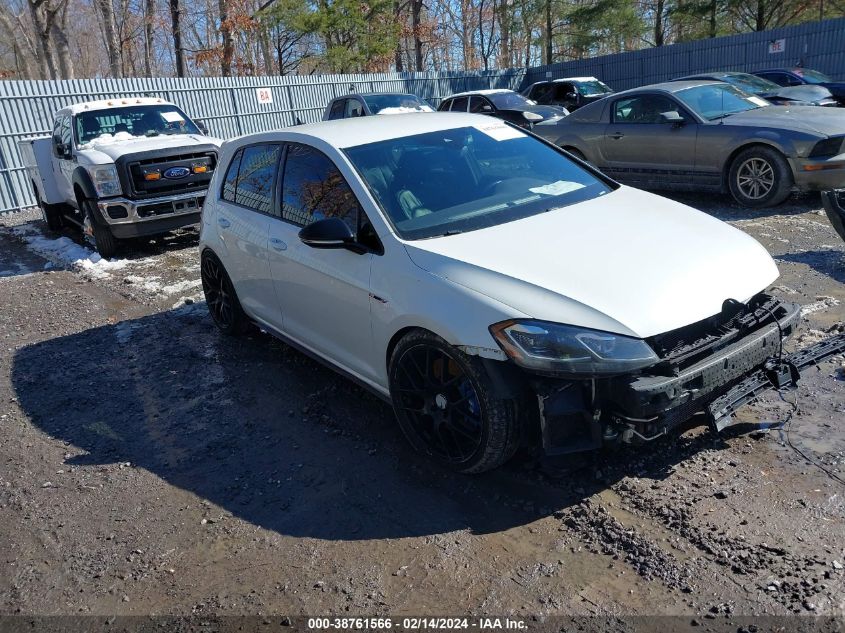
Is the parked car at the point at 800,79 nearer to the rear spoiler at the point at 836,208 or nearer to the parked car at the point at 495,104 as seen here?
the parked car at the point at 495,104

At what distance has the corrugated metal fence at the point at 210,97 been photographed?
1452cm

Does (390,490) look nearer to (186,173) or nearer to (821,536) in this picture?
(821,536)

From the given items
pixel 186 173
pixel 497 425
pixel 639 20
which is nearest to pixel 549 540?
pixel 497 425

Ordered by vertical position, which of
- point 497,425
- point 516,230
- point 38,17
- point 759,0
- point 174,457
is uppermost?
point 38,17

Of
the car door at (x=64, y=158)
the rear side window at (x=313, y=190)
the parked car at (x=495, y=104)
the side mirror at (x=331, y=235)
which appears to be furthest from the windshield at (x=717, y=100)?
the car door at (x=64, y=158)

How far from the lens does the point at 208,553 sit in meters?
3.20

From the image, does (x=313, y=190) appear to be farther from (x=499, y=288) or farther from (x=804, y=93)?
(x=804, y=93)

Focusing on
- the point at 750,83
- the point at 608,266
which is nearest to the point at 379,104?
the point at 750,83

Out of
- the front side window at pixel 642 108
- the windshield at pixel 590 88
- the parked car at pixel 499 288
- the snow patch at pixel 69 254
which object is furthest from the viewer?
the windshield at pixel 590 88

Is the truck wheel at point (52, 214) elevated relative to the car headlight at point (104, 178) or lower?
lower

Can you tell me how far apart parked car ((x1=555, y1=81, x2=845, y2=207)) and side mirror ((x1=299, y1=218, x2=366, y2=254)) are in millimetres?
6570

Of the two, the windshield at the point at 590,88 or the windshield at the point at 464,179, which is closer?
the windshield at the point at 464,179

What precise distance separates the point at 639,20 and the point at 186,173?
A: 32.1 metres

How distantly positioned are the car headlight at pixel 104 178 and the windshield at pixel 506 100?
9846 millimetres
